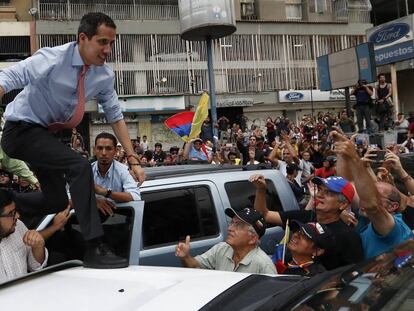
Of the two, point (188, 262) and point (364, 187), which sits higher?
point (364, 187)

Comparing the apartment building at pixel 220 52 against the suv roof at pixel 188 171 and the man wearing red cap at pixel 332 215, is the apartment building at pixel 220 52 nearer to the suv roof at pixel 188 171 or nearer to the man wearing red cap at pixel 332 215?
the suv roof at pixel 188 171

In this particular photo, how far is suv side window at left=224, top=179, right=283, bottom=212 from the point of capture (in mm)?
4859

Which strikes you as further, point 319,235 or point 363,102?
point 363,102

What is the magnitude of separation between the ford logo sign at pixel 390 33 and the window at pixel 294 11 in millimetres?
9959

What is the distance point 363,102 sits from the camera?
14859 millimetres

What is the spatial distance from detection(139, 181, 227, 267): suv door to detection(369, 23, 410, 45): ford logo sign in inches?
891

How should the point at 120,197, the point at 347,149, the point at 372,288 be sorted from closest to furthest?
the point at 372,288 → the point at 347,149 → the point at 120,197

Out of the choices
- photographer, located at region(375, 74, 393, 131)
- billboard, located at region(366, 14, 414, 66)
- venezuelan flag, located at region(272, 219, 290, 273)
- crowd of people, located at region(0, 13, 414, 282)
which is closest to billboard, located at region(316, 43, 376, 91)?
billboard, located at region(366, 14, 414, 66)

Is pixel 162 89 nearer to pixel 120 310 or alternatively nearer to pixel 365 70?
pixel 365 70

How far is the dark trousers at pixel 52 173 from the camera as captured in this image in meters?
2.91

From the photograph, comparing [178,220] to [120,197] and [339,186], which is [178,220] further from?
[339,186]

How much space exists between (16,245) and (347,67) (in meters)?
20.3

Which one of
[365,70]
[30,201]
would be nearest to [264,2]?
[365,70]

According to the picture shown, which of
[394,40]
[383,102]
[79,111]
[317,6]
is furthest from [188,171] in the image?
[317,6]
